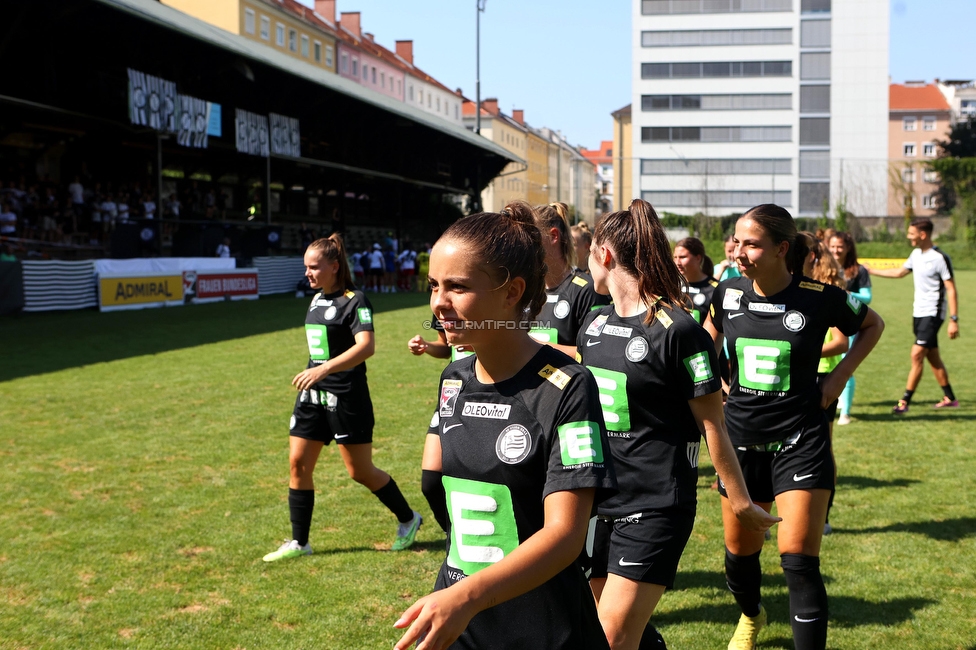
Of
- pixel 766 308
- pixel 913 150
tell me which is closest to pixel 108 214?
pixel 766 308

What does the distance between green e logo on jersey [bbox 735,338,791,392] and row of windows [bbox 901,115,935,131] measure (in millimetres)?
129943

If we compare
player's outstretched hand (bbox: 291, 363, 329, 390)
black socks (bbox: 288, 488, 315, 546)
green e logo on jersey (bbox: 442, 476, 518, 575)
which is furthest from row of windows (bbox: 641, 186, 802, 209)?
green e logo on jersey (bbox: 442, 476, 518, 575)

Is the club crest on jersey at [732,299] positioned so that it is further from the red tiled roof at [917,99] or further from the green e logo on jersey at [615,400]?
the red tiled roof at [917,99]

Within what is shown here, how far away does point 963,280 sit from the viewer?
40375 millimetres

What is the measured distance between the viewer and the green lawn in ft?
15.6

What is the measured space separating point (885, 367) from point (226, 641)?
12.6m

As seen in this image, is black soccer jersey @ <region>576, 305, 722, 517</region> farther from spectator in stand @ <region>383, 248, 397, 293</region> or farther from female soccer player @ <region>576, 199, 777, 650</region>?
spectator in stand @ <region>383, 248, 397, 293</region>

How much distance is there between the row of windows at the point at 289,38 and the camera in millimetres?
67644

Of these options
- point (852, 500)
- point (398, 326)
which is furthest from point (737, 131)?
point (852, 500)

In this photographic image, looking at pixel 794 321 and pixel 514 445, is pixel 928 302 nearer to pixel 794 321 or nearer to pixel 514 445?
pixel 794 321

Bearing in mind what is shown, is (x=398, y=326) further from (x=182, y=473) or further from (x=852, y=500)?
(x=852, y=500)

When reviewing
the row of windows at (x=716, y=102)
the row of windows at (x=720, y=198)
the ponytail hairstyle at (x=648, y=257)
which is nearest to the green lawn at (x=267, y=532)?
the ponytail hairstyle at (x=648, y=257)

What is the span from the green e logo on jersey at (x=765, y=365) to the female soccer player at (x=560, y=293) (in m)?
0.85

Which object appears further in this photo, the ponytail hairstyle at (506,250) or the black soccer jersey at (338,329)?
the black soccer jersey at (338,329)
